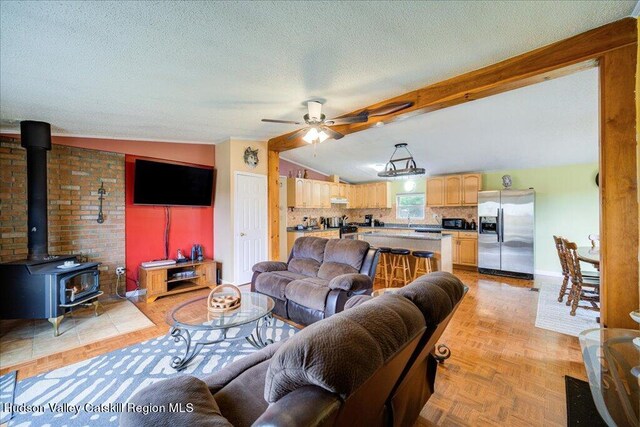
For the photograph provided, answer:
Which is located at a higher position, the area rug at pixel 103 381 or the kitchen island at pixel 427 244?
the kitchen island at pixel 427 244

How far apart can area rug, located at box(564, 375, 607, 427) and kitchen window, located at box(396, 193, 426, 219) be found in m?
5.81

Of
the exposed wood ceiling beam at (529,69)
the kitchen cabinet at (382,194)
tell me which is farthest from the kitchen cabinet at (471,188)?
the exposed wood ceiling beam at (529,69)

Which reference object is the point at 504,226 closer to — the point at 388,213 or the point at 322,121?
the point at 388,213

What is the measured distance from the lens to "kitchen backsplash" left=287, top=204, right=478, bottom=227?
6328 millimetres

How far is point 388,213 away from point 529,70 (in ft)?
18.4

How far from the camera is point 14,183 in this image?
3.27 m

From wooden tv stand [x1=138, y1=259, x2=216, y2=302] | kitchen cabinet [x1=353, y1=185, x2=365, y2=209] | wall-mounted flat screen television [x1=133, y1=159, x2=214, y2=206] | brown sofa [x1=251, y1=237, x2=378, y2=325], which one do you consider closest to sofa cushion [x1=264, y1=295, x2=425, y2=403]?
brown sofa [x1=251, y1=237, x2=378, y2=325]

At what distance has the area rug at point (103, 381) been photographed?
1.74m

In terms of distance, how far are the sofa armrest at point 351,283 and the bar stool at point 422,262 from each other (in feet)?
5.94

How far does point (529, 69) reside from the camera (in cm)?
221

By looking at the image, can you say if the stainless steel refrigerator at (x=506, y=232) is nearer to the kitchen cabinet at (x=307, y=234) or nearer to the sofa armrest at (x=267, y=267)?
the kitchen cabinet at (x=307, y=234)

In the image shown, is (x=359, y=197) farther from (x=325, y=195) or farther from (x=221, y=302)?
(x=221, y=302)

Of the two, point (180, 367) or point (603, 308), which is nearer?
point (603, 308)

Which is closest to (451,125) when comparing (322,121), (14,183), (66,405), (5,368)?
(322,121)
